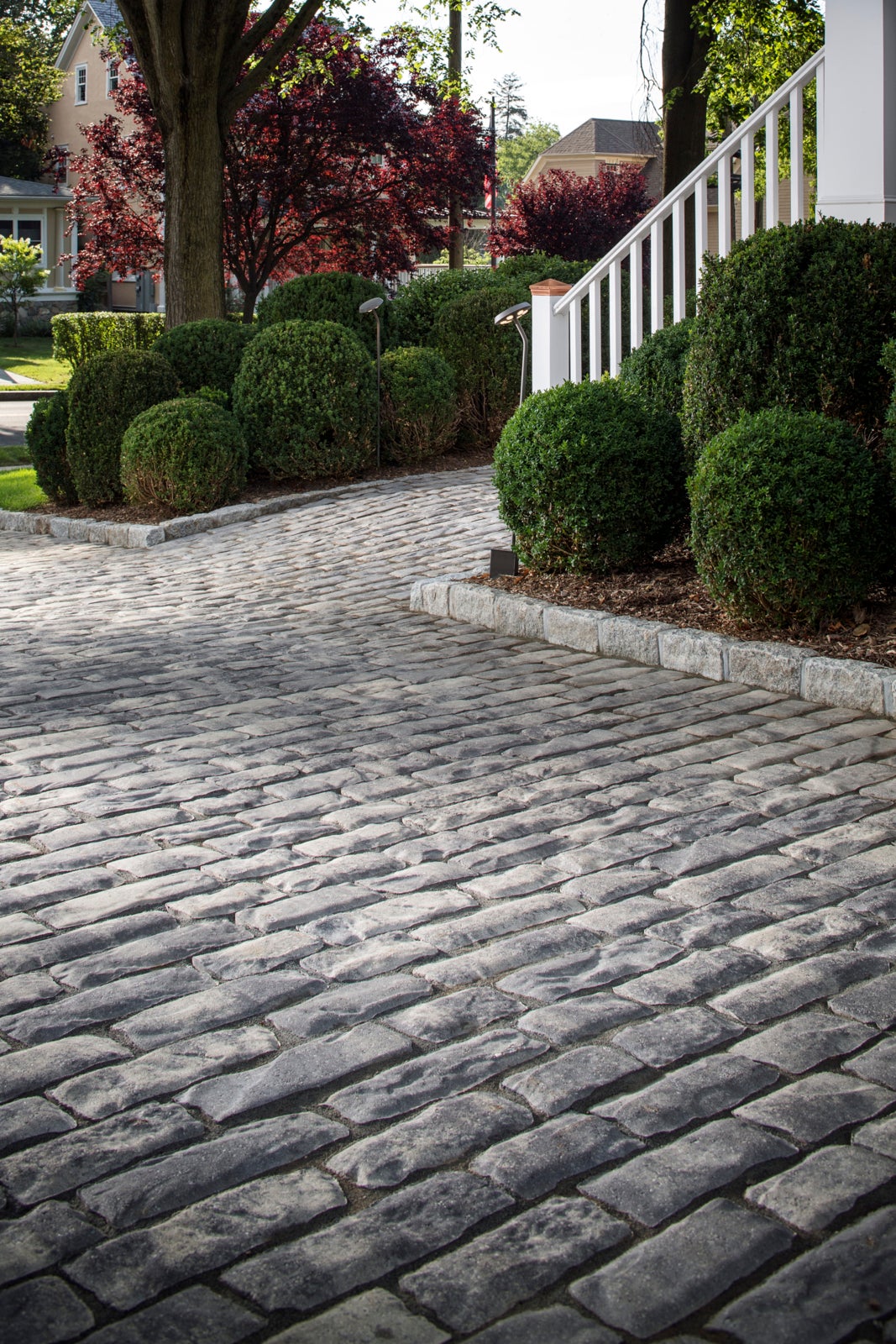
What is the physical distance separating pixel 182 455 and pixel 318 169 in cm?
1182

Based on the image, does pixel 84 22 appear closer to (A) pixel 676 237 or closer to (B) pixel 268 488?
A: (B) pixel 268 488

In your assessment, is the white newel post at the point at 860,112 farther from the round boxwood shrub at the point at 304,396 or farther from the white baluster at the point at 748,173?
the round boxwood shrub at the point at 304,396

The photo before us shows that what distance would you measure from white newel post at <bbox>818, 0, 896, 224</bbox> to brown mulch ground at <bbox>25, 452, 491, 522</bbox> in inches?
227

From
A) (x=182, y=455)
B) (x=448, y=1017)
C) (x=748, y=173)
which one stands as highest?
(x=748, y=173)

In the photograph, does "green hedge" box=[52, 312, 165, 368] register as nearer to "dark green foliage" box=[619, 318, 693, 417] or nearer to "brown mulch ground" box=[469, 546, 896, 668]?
"dark green foliage" box=[619, 318, 693, 417]

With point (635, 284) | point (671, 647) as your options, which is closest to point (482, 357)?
point (635, 284)

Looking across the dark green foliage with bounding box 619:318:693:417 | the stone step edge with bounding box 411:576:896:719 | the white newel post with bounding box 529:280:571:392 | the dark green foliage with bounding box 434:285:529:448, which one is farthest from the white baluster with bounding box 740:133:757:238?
the dark green foliage with bounding box 434:285:529:448

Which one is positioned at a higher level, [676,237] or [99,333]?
[99,333]

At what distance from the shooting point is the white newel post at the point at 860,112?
7.25m

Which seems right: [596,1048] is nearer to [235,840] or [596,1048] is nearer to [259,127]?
[235,840]

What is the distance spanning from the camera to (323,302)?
1365cm

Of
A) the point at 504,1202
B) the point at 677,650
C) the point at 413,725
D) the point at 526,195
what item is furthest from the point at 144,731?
the point at 526,195

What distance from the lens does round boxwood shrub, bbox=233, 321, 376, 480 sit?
1205 cm

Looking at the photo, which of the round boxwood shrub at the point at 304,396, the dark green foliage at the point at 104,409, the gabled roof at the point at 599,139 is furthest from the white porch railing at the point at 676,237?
the gabled roof at the point at 599,139
